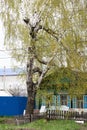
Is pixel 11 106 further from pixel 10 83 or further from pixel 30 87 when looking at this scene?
pixel 10 83

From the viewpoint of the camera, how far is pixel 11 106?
31.8 meters

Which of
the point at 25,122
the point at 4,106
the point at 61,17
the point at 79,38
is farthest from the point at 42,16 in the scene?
the point at 4,106

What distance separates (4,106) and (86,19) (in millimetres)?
12774

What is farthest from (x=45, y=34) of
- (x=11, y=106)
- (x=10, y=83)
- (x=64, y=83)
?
(x=10, y=83)

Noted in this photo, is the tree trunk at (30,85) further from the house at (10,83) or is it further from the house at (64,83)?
the house at (10,83)

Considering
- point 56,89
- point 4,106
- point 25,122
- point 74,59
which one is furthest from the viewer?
point 4,106

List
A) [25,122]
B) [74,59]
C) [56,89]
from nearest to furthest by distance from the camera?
[74,59] → [25,122] → [56,89]

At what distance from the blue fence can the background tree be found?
8.18 m

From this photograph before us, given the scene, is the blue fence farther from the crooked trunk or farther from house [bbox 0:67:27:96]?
house [bbox 0:67:27:96]

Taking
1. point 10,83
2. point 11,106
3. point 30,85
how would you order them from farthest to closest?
point 10,83 < point 11,106 < point 30,85

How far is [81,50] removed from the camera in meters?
21.9

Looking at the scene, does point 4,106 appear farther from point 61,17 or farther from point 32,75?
point 61,17

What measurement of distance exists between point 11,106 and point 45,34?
433 inches

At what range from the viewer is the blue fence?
31.2 m
